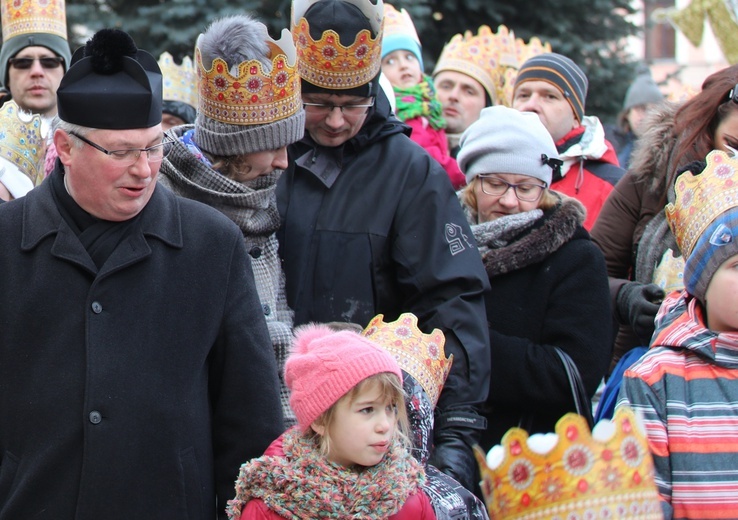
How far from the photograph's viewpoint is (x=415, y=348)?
135 inches

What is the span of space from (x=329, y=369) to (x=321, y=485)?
0.30 metres

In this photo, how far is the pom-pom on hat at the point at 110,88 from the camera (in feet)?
10.1

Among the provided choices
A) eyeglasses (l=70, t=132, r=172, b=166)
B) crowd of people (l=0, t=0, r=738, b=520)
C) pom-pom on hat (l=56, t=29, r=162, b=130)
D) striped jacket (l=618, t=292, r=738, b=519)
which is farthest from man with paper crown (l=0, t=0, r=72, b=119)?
striped jacket (l=618, t=292, r=738, b=519)

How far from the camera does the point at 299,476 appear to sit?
294 centimetres

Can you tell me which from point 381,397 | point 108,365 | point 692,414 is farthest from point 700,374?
point 108,365

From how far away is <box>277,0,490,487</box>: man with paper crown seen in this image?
368cm

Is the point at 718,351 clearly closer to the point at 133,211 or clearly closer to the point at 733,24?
the point at 133,211

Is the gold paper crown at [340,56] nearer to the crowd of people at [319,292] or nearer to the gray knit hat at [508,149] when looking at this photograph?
the crowd of people at [319,292]

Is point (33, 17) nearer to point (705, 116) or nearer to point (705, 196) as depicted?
point (705, 116)

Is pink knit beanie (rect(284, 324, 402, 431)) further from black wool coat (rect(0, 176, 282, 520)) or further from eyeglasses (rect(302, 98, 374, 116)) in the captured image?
eyeglasses (rect(302, 98, 374, 116))

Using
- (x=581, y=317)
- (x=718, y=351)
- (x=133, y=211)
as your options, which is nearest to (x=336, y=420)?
(x=133, y=211)

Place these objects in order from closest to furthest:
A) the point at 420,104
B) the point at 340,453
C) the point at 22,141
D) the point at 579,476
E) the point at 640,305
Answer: the point at 579,476 < the point at 340,453 < the point at 640,305 < the point at 22,141 < the point at 420,104

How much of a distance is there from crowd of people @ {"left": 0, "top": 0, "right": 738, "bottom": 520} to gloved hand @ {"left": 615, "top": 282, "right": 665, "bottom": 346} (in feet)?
0.04

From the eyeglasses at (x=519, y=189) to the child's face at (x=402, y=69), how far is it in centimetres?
241
